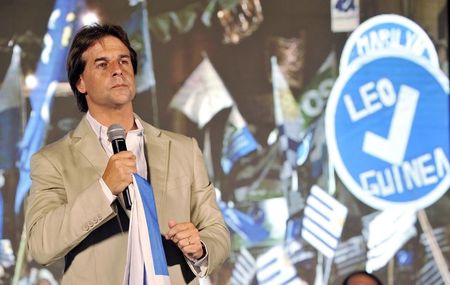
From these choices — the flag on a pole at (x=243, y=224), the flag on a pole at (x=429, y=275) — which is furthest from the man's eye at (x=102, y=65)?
the flag on a pole at (x=429, y=275)

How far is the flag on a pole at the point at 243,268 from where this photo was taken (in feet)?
13.9

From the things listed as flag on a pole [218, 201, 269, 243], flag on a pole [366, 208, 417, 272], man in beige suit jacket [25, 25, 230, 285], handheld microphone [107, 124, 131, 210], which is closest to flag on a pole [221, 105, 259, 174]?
flag on a pole [218, 201, 269, 243]

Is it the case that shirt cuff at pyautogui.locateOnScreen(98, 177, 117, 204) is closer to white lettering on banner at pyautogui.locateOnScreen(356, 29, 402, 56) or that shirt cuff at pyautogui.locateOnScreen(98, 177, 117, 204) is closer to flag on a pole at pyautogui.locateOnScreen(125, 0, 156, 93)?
flag on a pole at pyautogui.locateOnScreen(125, 0, 156, 93)

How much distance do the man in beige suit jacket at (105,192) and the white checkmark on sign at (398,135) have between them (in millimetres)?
2328

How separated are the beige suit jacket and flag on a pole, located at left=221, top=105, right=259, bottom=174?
198 centimetres

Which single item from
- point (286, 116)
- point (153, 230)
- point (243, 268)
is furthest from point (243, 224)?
point (153, 230)

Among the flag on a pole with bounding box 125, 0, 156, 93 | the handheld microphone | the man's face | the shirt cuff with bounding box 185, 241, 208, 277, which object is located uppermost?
the flag on a pole with bounding box 125, 0, 156, 93

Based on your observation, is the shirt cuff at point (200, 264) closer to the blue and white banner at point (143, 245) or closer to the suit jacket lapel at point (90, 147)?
the blue and white banner at point (143, 245)

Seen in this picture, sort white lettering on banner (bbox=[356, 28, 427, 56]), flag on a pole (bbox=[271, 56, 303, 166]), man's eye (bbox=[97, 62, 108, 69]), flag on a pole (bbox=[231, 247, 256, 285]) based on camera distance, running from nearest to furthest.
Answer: man's eye (bbox=[97, 62, 108, 69]) < flag on a pole (bbox=[231, 247, 256, 285]) < flag on a pole (bbox=[271, 56, 303, 166]) < white lettering on banner (bbox=[356, 28, 427, 56])

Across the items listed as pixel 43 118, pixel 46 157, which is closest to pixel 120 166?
pixel 46 157

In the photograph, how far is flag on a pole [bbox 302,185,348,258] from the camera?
4336mm

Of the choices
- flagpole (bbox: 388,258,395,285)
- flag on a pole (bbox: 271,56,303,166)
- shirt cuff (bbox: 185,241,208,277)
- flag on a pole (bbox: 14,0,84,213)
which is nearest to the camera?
shirt cuff (bbox: 185,241,208,277)

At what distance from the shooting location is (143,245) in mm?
1978

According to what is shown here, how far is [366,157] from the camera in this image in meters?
4.49
